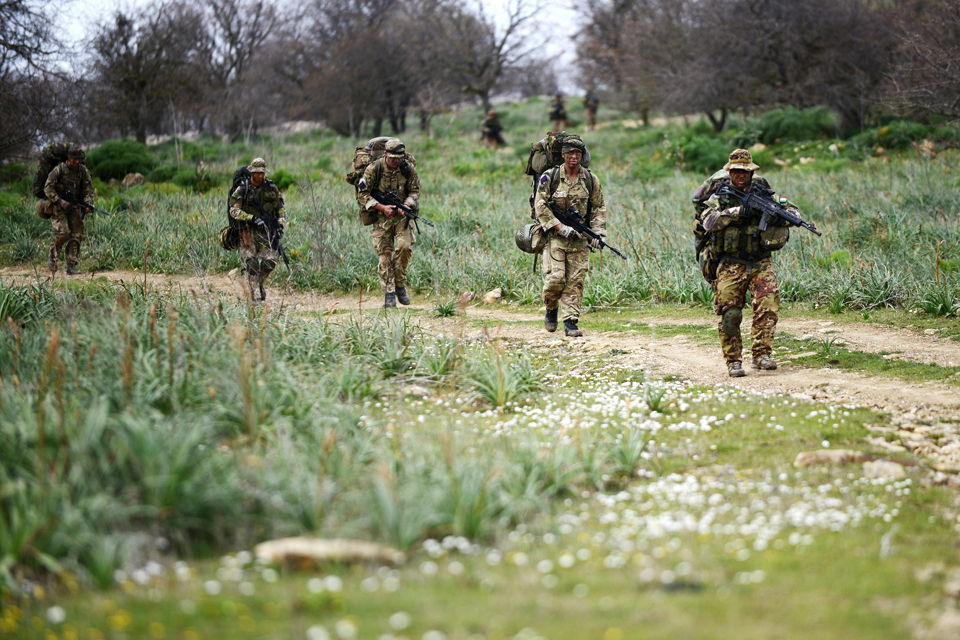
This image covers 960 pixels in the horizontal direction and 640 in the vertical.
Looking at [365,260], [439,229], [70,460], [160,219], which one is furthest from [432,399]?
[160,219]

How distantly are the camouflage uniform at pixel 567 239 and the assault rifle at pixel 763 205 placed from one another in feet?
5.48

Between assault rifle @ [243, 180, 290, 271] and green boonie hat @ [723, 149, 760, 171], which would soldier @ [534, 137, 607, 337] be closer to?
green boonie hat @ [723, 149, 760, 171]

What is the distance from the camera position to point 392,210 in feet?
29.7

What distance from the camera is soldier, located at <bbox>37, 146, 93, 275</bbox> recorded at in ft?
35.6

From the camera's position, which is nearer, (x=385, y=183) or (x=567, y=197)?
(x=567, y=197)

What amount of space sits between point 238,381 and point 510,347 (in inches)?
122

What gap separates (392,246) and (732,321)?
4653mm

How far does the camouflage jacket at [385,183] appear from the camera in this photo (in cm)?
917

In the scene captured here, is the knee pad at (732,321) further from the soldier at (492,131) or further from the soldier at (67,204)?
the soldier at (492,131)

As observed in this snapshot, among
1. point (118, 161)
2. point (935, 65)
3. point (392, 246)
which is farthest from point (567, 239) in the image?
point (118, 161)

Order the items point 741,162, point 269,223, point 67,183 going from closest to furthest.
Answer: point 741,162, point 269,223, point 67,183

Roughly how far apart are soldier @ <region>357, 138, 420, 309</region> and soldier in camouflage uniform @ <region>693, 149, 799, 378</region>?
398cm

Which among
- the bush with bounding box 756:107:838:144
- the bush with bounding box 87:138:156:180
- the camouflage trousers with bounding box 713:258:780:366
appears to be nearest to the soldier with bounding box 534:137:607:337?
the camouflage trousers with bounding box 713:258:780:366

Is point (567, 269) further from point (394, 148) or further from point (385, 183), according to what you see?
point (385, 183)
